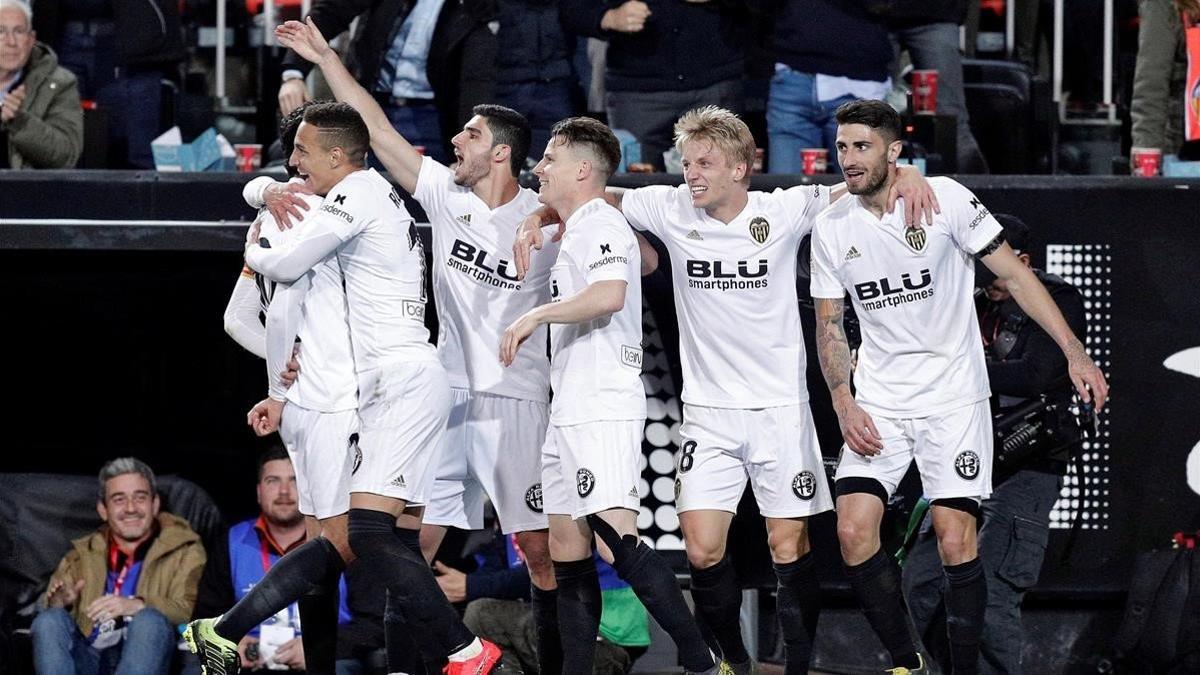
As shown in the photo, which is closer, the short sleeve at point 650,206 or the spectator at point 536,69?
the short sleeve at point 650,206

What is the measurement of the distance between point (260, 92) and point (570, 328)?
3.28m

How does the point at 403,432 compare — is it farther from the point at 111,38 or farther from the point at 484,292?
the point at 111,38

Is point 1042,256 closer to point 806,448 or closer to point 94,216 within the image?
point 806,448

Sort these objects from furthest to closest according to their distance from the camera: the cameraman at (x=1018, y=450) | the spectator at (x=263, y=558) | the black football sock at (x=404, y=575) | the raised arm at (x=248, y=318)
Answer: the spectator at (x=263, y=558), the cameraman at (x=1018, y=450), the raised arm at (x=248, y=318), the black football sock at (x=404, y=575)

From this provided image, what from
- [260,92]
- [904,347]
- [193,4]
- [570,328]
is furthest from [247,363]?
[904,347]

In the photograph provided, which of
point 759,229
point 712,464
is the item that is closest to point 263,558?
point 712,464

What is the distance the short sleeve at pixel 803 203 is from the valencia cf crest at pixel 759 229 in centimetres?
12

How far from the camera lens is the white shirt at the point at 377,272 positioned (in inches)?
290

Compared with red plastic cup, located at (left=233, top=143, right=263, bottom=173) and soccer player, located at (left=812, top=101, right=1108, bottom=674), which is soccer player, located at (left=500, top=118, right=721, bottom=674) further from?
red plastic cup, located at (left=233, top=143, right=263, bottom=173)

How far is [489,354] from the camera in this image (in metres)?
7.70

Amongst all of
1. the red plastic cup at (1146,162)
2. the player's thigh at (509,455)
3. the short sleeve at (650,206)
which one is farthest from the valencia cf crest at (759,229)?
the red plastic cup at (1146,162)

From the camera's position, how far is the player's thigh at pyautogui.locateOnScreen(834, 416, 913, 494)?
7555 mm

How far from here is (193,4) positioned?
11.3 metres

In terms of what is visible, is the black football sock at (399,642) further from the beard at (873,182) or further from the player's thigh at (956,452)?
the beard at (873,182)
